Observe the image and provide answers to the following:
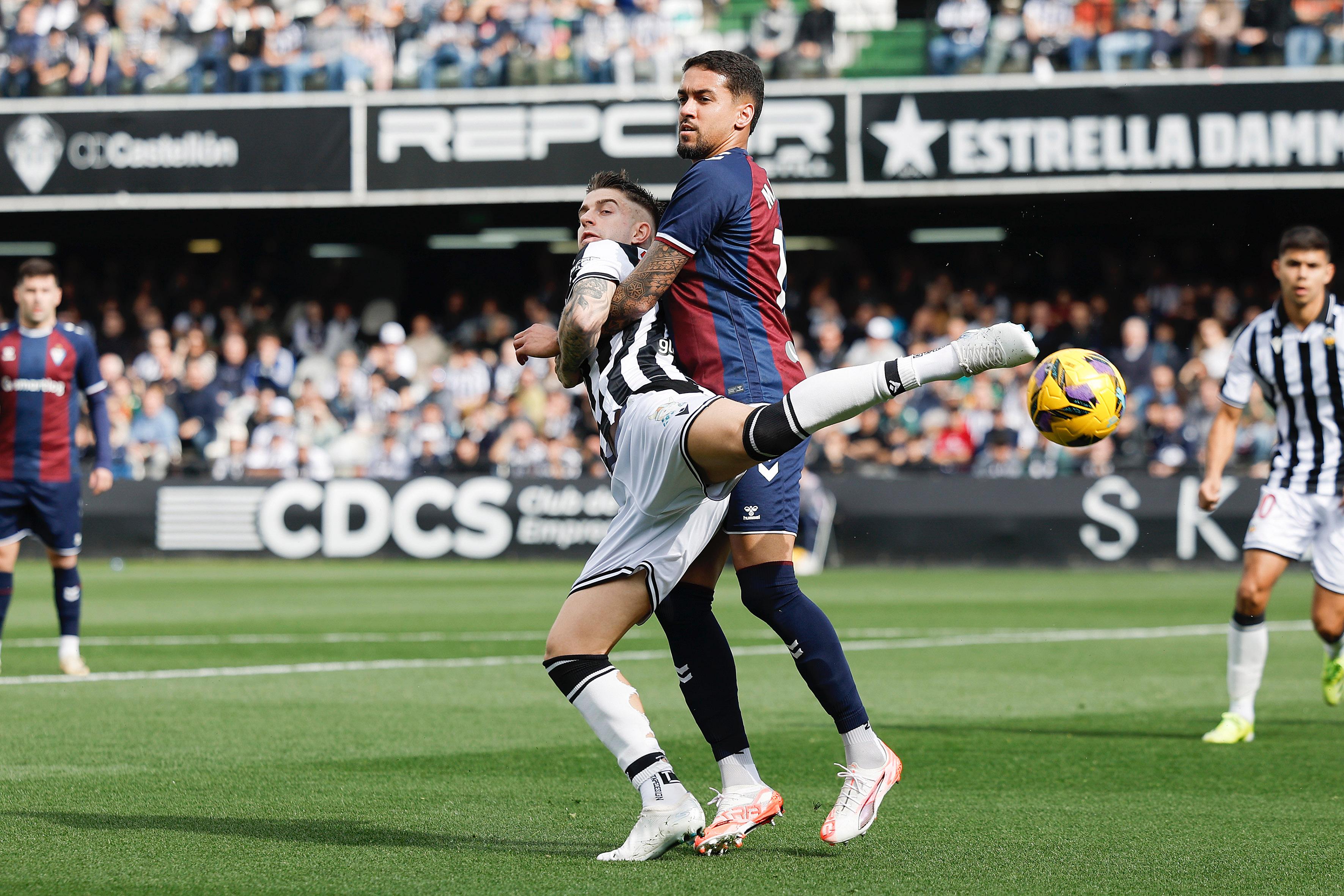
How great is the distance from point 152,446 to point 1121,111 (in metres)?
13.4

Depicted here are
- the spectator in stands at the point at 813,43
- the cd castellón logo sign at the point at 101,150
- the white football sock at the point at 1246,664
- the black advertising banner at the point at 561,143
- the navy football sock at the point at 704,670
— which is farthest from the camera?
the cd castellón logo sign at the point at 101,150

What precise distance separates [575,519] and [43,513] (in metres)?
11.0

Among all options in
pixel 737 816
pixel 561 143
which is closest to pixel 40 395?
pixel 737 816

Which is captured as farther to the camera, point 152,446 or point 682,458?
point 152,446

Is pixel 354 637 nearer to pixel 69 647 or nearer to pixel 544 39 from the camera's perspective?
pixel 69 647

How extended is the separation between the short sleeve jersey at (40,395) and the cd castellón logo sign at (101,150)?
Result: 1412 cm

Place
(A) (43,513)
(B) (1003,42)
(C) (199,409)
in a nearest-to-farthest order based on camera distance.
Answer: (A) (43,513) → (B) (1003,42) → (C) (199,409)

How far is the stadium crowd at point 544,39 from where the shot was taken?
68.9 feet

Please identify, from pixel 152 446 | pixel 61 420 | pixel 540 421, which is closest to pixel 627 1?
pixel 540 421

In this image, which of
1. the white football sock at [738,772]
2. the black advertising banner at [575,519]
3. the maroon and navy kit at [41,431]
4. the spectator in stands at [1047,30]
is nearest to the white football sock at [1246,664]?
the white football sock at [738,772]

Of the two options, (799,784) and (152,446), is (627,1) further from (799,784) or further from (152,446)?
(799,784)

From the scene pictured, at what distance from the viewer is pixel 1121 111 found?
69.2 ft

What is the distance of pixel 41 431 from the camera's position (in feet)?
30.8

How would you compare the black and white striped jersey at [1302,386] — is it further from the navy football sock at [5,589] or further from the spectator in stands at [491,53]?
the spectator in stands at [491,53]
